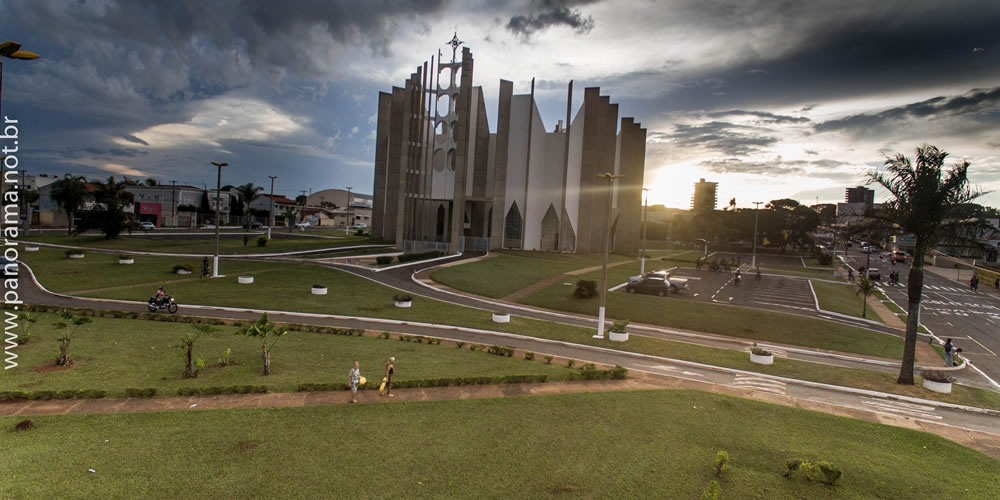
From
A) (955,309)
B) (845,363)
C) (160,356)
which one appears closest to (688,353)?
(845,363)

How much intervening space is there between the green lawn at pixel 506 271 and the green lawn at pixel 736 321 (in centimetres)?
411

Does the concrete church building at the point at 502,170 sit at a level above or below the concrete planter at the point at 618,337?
above

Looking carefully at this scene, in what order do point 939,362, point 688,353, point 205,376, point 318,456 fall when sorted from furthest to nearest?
point 939,362, point 688,353, point 205,376, point 318,456

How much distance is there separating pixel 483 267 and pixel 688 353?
28.0 m

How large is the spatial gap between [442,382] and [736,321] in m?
22.4

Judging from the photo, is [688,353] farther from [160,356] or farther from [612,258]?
[612,258]

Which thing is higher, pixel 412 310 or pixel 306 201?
pixel 306 201

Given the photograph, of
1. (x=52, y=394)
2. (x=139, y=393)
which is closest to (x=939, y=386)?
(x=139, y=393)

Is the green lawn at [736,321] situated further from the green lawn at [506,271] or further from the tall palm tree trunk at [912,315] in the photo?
the tall palm tree trunk at [912,315]

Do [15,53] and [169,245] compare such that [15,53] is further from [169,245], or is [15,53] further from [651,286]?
[169,245]

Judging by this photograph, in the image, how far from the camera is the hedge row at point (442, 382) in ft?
46.6

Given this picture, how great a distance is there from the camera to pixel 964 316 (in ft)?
134

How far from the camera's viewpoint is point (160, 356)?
1644cm

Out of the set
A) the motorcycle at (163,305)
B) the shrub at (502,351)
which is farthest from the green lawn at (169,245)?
the shrub at (502,351)
